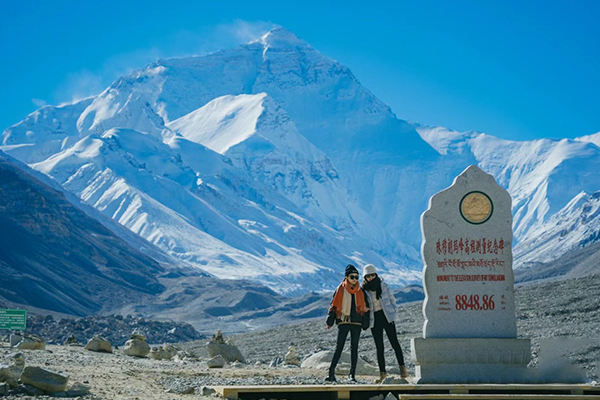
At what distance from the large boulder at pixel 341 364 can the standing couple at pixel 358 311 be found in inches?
158

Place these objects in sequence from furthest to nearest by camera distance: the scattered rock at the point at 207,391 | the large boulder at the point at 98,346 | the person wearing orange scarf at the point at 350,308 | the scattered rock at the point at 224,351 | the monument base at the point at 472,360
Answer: the scattered rock at the point at 224,351 < the large boulder at the point at 98,346 < the monument base at the point at 472,360 < the person wearing orange scarf at the point at 350,308 < the scattered rock at the point at 207,391

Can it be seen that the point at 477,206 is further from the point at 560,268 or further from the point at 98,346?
the point at 560,268

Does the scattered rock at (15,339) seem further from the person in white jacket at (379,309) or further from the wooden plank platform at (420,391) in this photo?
the person in white jacket at (379,309)

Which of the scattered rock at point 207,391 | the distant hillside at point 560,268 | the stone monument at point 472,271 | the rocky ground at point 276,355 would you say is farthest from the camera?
the distant hillside at point 560,268

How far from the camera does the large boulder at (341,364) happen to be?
61.5 ft

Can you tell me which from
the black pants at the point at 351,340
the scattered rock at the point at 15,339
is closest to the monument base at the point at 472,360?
the black pants at the point at 351,340

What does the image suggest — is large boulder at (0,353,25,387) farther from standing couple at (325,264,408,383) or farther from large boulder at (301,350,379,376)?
large boulder at (301,350,379,376)

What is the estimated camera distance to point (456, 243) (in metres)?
14.4

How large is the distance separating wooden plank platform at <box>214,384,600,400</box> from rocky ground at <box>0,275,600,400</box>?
27.2 inches

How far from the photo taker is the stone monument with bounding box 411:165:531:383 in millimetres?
14289

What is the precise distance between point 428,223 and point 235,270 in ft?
567

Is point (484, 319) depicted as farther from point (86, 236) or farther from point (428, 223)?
point (86, 236)

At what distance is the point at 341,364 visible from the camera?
768 inches

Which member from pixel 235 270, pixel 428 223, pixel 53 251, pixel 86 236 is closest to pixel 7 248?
pixel 53 251
